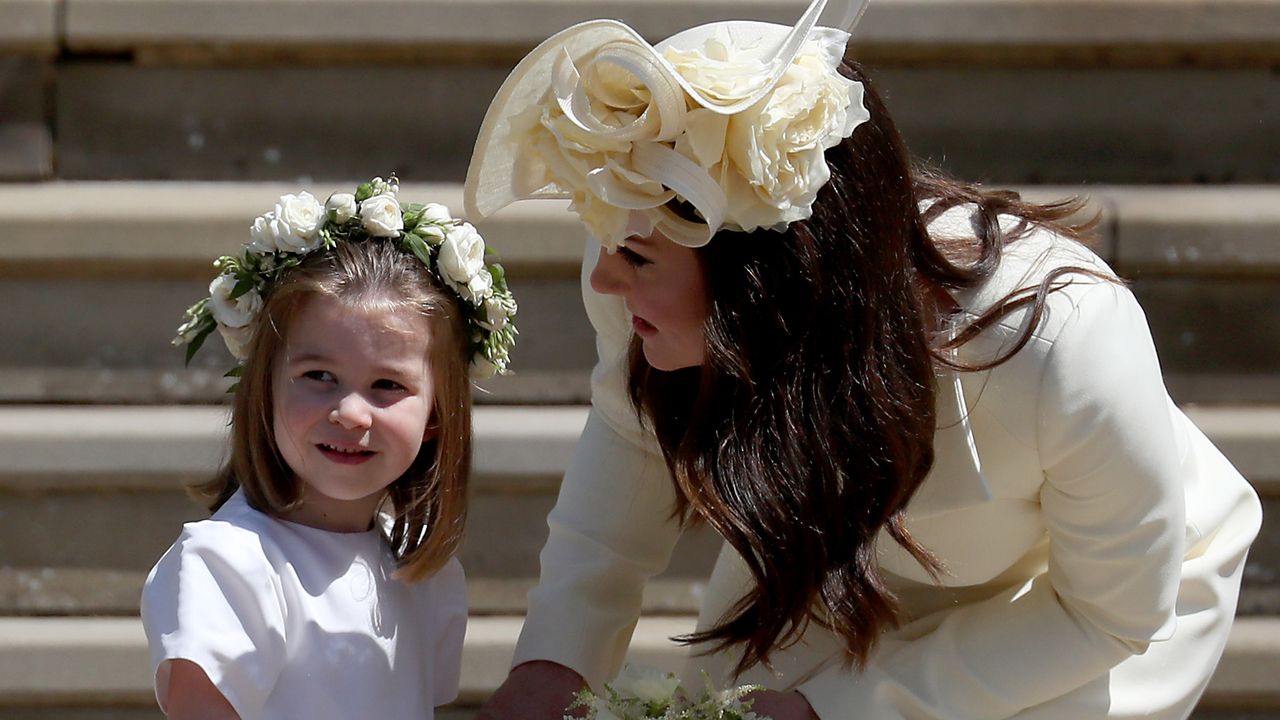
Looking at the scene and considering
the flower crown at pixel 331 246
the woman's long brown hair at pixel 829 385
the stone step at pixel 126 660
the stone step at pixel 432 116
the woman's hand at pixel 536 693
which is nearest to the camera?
the woman's long brown hair at pixel 829 385

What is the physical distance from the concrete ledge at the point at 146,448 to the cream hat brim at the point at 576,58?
1.14m

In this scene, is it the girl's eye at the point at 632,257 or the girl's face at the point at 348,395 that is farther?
the girl's face at the point at 348,395

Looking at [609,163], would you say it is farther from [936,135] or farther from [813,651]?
[936,135]

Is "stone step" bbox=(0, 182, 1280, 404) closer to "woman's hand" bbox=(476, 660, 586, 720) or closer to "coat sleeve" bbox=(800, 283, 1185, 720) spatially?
"woman's hand" bbox=(476, 660, 586, 720)

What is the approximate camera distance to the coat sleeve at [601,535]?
2.22 m

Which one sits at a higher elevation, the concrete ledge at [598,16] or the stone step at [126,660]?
the concrete ledge at [598,16]

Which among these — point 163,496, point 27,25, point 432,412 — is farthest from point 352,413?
point 27,25

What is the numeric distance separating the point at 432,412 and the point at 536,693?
0.45m

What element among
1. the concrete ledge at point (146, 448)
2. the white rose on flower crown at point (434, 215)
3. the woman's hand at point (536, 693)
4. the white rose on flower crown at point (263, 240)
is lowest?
the concrete ledge at point (146, 448)

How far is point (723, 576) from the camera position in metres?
2.34

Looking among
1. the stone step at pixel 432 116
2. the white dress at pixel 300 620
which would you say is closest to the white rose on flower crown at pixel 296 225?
the white dress at pixel 300 620

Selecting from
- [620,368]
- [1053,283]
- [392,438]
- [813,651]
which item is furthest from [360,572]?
[1053,283]

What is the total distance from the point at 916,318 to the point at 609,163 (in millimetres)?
454

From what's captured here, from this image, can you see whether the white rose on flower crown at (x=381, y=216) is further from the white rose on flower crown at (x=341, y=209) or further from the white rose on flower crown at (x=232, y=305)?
the white rose on flower crown at (x=232, y=305)
